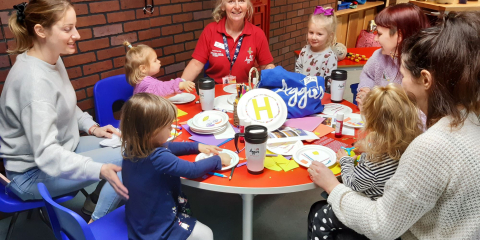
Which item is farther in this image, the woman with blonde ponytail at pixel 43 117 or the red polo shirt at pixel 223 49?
the red polo shirt at pixel 223 49

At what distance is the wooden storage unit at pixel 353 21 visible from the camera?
19.2 ft

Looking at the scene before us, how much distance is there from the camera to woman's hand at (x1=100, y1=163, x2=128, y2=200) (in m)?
1.50

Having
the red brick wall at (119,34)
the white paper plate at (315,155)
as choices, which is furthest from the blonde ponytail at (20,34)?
the white paper plate at (315,155)

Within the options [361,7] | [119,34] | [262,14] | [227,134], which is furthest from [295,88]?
[361,7]

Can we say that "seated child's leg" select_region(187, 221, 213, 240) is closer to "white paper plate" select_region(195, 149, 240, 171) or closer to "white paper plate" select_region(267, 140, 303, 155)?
"white paper plate" select_region(195, 149, 240, 171)

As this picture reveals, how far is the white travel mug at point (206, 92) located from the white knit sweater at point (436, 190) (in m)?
1.10

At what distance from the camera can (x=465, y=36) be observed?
1.09 m

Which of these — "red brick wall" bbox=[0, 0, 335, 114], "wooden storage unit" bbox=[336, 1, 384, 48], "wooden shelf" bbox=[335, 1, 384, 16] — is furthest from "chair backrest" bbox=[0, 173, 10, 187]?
"wooden storage unit" bbox=[336, 1, 384, 48]

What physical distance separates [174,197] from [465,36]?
49.7 inches

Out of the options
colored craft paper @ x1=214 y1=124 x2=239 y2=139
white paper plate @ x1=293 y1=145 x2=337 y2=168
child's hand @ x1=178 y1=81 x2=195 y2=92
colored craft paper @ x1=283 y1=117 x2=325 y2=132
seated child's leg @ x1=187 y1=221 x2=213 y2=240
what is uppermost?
child's hand @ x1=178 y1=81 x2=195 y2=92

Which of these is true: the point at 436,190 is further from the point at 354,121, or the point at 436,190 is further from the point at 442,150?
the point at 354,121

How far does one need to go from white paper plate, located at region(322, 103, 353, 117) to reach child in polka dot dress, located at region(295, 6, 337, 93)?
70 cm

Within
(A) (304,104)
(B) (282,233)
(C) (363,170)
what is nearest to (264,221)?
(B) (282,233)

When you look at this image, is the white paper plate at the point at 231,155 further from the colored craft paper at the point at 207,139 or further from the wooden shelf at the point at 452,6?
the wooden shelf at the point at 452,6
